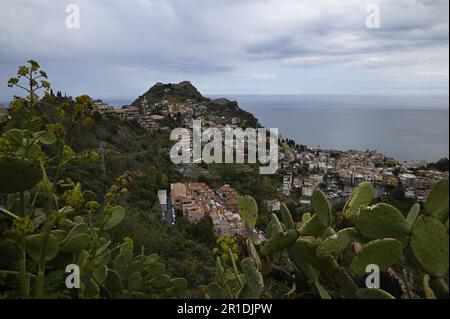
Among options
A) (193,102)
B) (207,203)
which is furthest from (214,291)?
(193,102)

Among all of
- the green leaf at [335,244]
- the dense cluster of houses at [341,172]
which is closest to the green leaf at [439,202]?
the green leaf at [335,244]

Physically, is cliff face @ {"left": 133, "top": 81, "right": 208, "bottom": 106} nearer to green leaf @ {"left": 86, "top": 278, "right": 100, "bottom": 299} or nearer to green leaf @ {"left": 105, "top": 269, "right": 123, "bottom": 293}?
green leaf @ {"left": 105, "top": 269, "right": 123, "bottom": 293}

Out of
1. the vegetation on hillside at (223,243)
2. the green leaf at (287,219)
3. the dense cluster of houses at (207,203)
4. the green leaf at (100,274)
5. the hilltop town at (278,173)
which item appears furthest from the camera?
the hilltop town at (278,173)

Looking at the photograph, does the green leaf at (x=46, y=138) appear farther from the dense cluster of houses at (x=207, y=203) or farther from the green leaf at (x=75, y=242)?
the dense cluster of houses at (x=207, y=203)

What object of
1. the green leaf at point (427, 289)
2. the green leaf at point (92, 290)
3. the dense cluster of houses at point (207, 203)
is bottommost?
the dense cluster of houses at point (207, 203)
